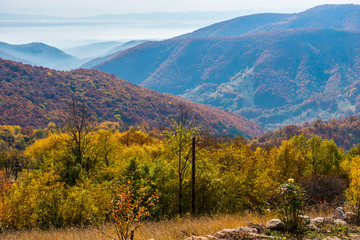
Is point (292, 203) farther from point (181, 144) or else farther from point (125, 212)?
point (181, 144)

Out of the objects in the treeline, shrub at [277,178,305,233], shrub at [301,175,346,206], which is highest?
shrub at [277,178,305,233]

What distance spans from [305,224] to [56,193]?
17999mm

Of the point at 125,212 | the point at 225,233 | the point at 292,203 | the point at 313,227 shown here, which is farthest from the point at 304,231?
the point at 125,212

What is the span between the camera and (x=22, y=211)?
2222 cm

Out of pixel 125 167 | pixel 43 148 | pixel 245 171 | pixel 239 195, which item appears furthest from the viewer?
pixel 43 148

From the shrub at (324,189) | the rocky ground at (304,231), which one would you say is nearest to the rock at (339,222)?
the rocky ground at (304,231)

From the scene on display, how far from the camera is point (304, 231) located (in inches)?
560

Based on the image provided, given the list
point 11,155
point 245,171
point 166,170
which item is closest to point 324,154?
point 245,171

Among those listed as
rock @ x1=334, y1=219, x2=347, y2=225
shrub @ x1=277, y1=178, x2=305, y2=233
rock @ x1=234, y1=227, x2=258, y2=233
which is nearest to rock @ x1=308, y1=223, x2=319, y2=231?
shrub @ x1=277, y1=178, x2=305, y2=233

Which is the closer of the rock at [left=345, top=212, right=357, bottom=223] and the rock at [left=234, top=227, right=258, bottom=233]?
the rock at [left=234, top=227, right=258, bottom=233]

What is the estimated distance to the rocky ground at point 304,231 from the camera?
13.4 m

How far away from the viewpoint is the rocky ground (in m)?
13.4

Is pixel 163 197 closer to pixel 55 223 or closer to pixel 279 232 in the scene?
pixel 55 223

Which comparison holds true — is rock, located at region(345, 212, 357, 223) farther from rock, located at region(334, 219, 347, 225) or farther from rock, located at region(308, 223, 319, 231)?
rock, located at region(308, 223, 319, 231)
